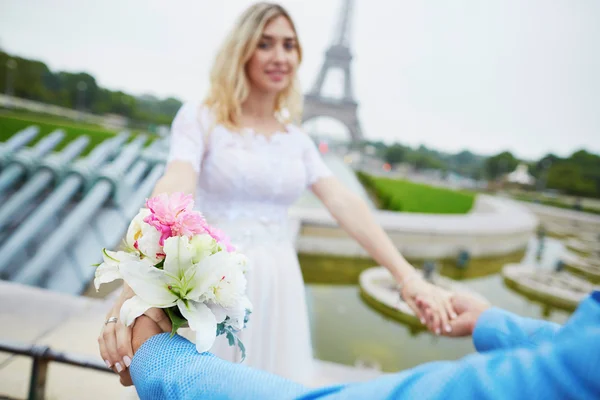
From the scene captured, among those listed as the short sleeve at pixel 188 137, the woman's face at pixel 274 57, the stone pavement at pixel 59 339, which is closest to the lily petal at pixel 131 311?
the short sleeve at pixel 188 137

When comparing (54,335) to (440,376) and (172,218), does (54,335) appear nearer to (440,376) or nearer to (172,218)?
(172,218)

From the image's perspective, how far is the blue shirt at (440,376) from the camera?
0.43m

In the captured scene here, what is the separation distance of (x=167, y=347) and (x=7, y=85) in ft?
147

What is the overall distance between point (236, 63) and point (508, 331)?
1.29 metres

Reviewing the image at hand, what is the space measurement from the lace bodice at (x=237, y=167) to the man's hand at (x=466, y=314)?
0.76 meters

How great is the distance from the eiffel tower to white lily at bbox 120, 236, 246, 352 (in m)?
30.3

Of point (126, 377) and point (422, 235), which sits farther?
point (422, 235)

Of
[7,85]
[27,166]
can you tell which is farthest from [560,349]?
[7,85]

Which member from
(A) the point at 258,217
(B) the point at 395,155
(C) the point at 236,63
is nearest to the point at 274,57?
(C) the point at 236,63

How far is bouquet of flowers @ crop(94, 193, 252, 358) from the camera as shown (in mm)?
751

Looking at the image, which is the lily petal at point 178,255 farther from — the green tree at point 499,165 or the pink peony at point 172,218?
the green tree at point 499,165

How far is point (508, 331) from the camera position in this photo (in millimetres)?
839

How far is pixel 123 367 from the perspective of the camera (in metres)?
0.77

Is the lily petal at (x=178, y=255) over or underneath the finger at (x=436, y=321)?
over
